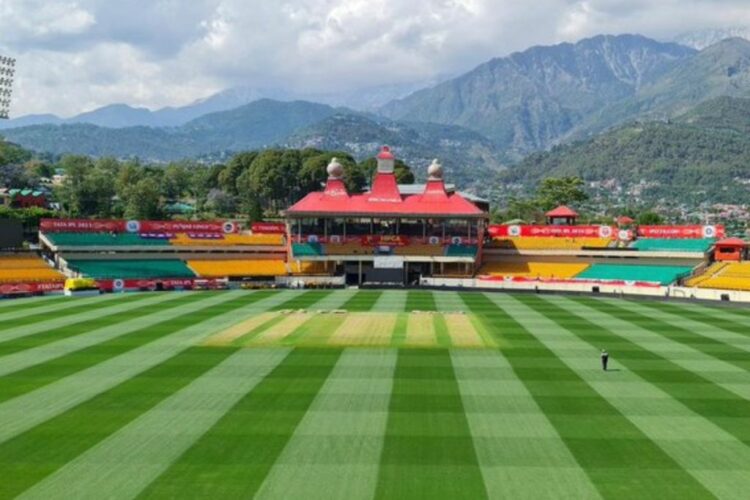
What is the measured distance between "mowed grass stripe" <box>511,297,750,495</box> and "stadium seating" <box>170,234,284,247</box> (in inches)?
2030

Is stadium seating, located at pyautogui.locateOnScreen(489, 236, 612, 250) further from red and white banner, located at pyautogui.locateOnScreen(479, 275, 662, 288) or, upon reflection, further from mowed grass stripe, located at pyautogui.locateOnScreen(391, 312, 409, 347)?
mowed grass stripe, located at pyautogui.locateOnScreen(391, 312, 409, 347)

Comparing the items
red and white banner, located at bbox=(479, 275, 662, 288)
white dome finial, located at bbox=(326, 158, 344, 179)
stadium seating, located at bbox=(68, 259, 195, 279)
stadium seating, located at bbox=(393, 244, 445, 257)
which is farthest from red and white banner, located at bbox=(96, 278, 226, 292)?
red and white banner, located at bbox=(479, 275, 662, 288)

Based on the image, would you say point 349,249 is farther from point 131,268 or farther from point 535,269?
point 131,268

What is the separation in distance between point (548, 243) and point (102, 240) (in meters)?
50.8

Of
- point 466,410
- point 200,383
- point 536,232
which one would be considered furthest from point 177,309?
point 536,232

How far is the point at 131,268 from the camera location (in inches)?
2960

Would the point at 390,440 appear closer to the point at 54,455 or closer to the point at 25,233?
the point at 54,455

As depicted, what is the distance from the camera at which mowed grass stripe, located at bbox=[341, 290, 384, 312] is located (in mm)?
57188

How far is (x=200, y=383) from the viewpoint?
30172 millimetres

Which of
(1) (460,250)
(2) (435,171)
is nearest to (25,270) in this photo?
(2) (435,171)

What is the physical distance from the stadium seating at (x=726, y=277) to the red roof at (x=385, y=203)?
76.5 ft

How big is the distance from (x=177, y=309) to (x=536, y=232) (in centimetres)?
4807

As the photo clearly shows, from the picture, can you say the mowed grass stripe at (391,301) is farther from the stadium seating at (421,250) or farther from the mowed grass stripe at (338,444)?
the mowed grass stripe at (338,444)

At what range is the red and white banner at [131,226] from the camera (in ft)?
251
